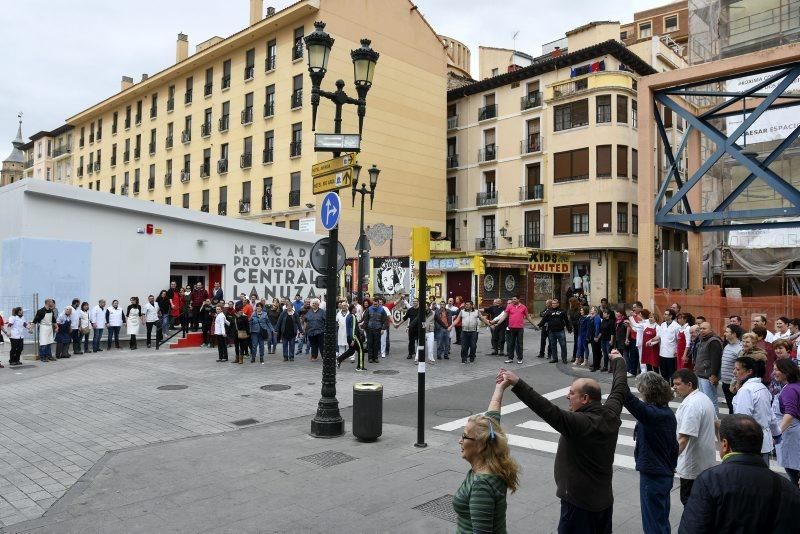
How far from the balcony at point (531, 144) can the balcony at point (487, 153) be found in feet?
7.64

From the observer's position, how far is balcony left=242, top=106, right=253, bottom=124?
40125 mm

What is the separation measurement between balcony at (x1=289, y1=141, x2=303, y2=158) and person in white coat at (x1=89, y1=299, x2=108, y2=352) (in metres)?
20.0

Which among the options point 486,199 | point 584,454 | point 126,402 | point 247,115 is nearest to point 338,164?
point 126,402

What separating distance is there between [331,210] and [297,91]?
29.9 metres

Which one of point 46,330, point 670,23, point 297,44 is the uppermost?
point 670,23

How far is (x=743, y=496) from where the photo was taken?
2.96 metres

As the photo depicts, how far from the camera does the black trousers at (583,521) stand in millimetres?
3979

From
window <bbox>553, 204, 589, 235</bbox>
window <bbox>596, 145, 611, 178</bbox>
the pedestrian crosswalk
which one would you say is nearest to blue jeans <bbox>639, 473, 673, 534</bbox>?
the pedestrian crosswalk

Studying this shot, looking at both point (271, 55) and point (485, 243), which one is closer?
point (271, 55)

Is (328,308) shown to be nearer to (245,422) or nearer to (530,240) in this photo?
(245,422)

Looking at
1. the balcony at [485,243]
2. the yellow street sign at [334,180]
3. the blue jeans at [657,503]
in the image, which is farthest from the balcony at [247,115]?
the blue jeans at [657,503]

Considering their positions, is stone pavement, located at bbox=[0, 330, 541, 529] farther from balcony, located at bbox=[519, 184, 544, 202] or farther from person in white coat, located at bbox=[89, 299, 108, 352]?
balcony, located at bbox=[519, 184, 544, 202]

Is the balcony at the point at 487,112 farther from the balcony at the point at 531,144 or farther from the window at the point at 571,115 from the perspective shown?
the window at the point at 571,115

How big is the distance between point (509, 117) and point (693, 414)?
38668 millimetres
